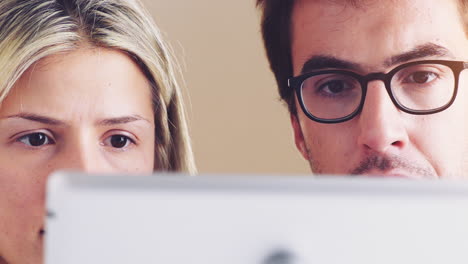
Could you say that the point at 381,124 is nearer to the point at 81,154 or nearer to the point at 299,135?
the point at 299,135

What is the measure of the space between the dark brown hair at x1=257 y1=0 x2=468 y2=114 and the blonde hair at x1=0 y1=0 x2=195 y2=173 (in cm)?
25

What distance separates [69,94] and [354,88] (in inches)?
20.3

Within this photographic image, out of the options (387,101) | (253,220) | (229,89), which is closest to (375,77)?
(387,101)

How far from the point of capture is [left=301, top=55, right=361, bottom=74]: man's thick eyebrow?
3.60 feet

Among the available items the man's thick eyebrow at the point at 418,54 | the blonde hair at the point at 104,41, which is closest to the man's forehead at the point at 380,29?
the man's thick eyebrow at the point at 418,54

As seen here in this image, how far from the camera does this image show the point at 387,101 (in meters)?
1.03

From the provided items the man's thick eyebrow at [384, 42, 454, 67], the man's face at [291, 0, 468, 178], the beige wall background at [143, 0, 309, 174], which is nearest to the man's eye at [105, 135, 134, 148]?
the man's face at [291, 0, 468, 178]

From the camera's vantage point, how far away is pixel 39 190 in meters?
0.97

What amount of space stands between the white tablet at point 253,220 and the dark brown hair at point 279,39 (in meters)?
0.84

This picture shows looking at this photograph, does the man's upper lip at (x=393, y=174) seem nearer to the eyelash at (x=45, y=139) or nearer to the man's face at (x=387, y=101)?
the man's face at (x=387, y=101)

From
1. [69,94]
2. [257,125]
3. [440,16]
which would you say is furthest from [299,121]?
[257,125]

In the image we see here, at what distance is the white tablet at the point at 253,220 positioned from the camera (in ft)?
1.31

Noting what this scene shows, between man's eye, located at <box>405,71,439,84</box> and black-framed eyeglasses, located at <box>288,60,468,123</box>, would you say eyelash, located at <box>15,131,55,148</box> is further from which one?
man's eye, located at <box>405,71,439,84</box>

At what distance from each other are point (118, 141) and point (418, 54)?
561 mm
